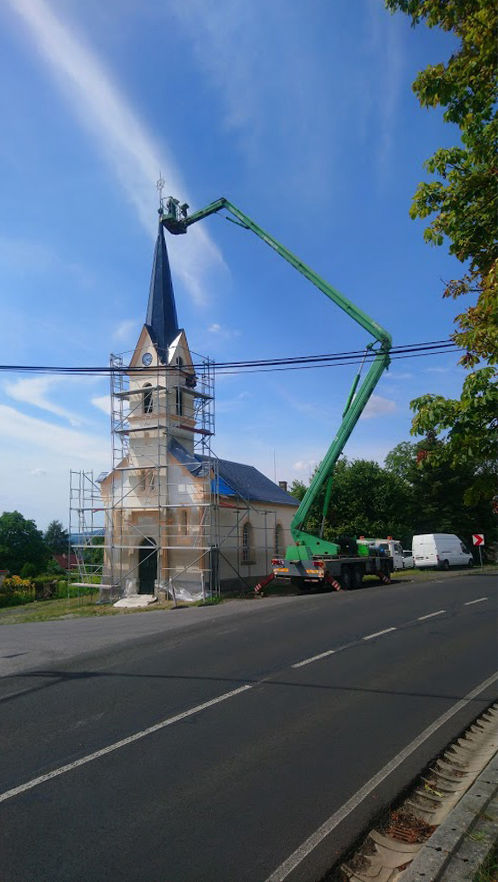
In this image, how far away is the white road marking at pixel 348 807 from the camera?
154 inches

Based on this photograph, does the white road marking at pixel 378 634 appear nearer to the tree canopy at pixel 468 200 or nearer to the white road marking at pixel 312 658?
the white road marking at pixel 312 658

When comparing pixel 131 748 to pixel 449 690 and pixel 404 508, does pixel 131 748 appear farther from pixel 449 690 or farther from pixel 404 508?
pixel 404 508

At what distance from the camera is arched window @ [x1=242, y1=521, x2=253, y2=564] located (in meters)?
29.9

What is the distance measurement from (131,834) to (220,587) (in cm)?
2285

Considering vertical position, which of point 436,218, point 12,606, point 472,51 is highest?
point 472,51

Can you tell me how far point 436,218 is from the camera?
254 inches

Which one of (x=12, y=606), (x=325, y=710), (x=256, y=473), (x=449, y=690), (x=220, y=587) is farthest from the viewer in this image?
(x=256, y=473)

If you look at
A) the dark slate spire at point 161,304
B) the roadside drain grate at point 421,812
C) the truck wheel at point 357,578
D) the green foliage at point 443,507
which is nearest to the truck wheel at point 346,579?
the truck wheel at point 357,578

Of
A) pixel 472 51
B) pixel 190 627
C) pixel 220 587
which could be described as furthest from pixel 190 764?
pixel 220 587

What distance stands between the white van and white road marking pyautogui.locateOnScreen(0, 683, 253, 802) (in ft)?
99.4

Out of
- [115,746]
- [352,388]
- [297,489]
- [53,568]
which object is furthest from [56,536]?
[115,746]

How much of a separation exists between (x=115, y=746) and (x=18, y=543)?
60817 mm

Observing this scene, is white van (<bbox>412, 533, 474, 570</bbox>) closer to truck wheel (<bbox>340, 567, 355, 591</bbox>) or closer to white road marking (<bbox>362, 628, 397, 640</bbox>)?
truck wheel (<bbox>340, 567, 355, 591</bbox>)

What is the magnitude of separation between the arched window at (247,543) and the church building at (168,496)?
0.17ft
